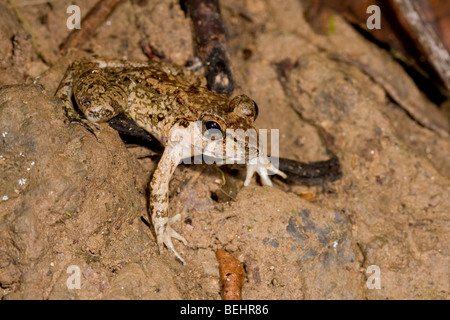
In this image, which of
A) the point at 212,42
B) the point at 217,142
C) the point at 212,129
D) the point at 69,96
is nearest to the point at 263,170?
the point at 217,142

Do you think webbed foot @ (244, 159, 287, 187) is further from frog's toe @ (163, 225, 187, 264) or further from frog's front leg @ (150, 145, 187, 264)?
frog's toe @ (163, 225, 187, 264)

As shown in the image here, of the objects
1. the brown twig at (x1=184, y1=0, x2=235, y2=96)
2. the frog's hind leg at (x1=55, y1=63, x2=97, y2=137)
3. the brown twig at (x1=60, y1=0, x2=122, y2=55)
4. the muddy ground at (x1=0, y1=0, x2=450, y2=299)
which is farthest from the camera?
the brown twig at (x1=60, y1=0, x2=122, y2=55)

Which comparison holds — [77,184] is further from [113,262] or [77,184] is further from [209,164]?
[209,164]

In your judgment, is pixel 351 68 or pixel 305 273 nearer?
→ pixel 305 273

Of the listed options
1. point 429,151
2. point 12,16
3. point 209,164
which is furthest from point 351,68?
point 12,16

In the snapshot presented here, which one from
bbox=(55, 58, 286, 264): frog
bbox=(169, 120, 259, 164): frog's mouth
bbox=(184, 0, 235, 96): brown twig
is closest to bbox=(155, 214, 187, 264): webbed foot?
bbox=(55, 58, 286, 264): frog

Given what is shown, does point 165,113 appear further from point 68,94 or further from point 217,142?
point 68,94

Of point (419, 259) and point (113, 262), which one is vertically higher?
point (419, 259)
